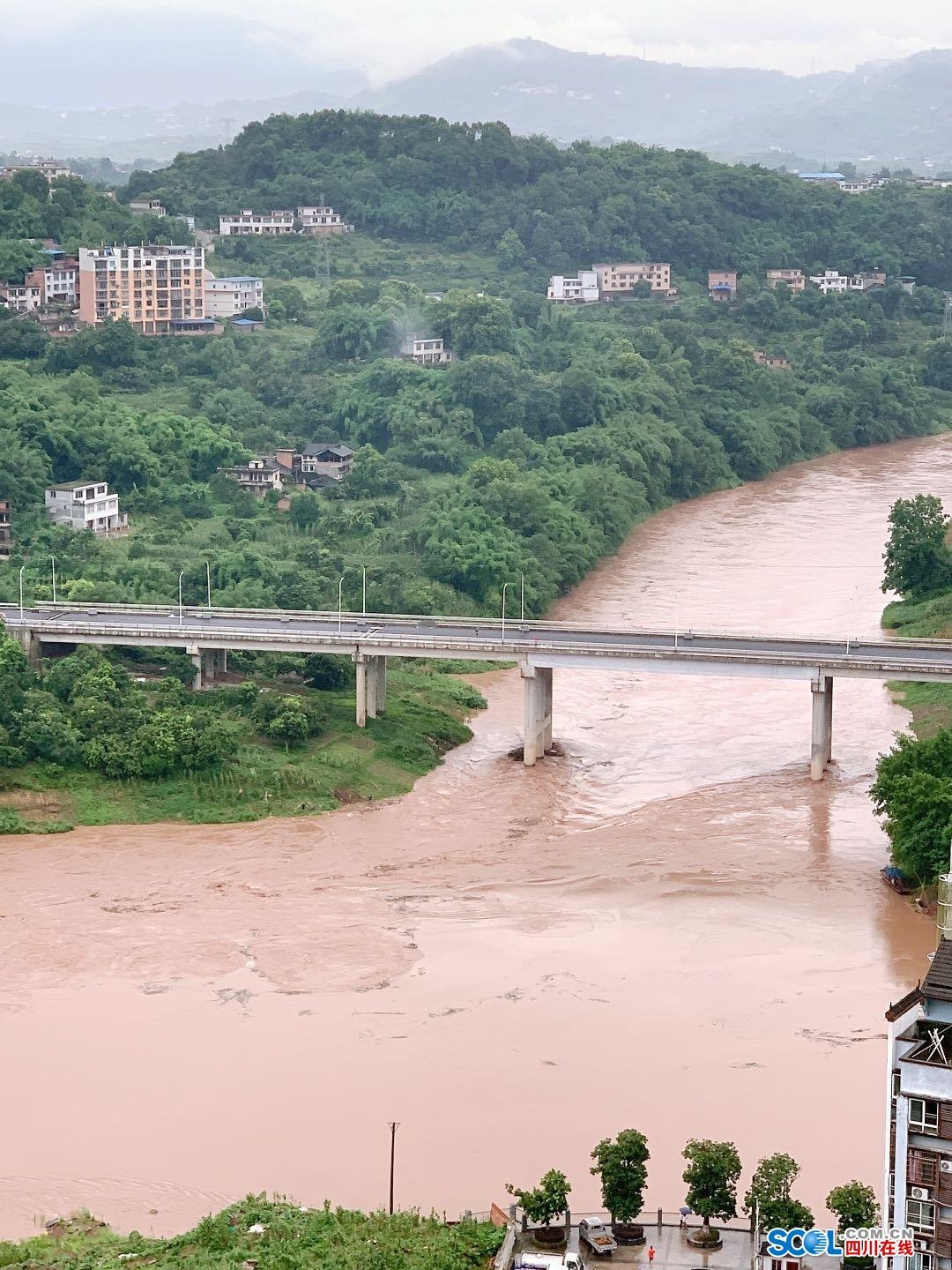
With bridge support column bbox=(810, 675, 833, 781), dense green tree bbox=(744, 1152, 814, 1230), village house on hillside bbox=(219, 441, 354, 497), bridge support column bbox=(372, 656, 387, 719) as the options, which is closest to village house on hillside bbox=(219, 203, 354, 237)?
village house on hillside bbox=(219, 441, 354, 497)

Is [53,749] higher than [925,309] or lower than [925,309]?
lower

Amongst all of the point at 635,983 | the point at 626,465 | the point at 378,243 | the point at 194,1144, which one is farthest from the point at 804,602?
the point at 378,243

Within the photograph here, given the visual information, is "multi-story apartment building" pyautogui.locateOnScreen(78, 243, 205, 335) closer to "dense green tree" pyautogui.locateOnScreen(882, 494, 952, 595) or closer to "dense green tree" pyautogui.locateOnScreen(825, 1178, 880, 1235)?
"dense green tree" pyautogui.locateOnScreen(882, 494, 952, 595)

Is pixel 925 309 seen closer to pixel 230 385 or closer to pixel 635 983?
pixel 230 385

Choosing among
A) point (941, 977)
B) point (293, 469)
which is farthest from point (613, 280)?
point (941, 977)

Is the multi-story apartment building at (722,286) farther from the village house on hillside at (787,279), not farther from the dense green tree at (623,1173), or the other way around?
the dense green tree at (623,1173)

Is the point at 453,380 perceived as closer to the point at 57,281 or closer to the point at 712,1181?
the point at 57,281
